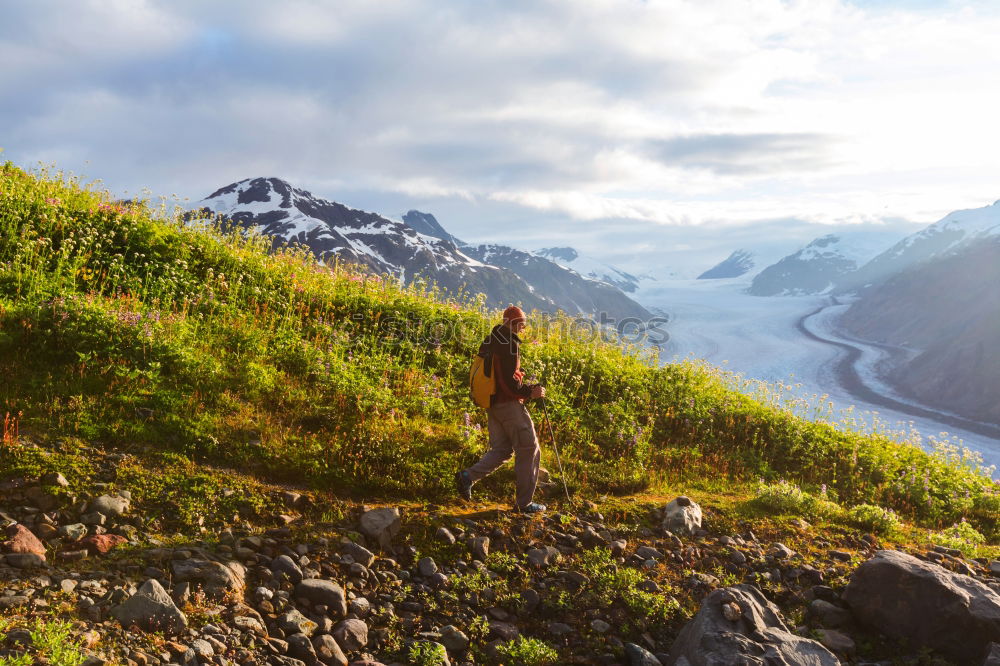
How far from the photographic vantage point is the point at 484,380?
7.24 meters

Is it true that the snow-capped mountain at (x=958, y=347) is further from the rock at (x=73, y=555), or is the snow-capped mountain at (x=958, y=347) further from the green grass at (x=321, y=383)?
the rock at (x=73, y=555)

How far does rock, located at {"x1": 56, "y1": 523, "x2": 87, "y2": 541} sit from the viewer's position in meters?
5.12

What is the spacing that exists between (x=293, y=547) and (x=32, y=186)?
39.3ft

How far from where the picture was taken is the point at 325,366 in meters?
9.39

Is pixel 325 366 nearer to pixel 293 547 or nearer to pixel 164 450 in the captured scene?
pixel 164 450

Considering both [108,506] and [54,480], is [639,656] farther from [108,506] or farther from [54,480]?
[54,480]

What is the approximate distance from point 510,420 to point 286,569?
311 cm

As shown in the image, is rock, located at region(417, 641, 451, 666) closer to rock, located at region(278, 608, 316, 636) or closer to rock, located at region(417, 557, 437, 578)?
rock, located at region(278, 608, 316, 636)

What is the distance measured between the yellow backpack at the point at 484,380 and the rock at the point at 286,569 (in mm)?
2824

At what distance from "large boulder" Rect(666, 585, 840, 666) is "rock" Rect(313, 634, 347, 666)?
2808 mm

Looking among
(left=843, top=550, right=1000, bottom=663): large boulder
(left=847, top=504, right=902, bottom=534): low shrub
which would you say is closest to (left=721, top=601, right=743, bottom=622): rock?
(left=843, top=550, right=1000, bottom=663): large boulder

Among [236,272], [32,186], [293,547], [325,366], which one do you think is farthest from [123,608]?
[32,186]

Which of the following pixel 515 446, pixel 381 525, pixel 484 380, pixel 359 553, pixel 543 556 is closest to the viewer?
pixel 359 553

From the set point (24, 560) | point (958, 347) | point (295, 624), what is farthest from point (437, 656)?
point (958, 347)
